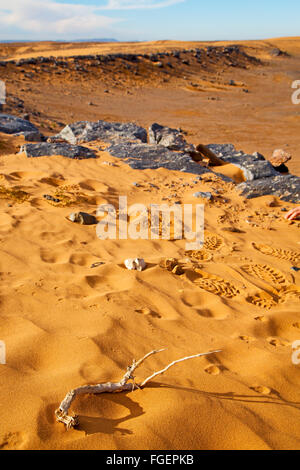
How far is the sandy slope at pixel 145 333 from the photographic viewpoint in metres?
1.53

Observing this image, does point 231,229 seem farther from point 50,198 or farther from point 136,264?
point 50,198

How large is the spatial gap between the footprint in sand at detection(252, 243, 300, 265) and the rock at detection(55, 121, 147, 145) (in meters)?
3.99

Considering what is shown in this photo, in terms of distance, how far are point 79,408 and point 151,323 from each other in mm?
911

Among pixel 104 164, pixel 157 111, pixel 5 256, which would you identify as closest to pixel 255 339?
pixel 5 256

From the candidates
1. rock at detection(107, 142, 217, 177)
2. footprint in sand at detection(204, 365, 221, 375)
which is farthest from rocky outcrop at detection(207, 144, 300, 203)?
footprint in sand at detection(204, 365, 221, 375)

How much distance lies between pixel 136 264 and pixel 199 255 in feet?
2.73

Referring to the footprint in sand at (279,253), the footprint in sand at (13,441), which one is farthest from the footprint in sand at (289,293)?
the footprint in sand at (13,441)

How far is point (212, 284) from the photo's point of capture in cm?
314

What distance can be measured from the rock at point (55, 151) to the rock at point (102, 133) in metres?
0.92

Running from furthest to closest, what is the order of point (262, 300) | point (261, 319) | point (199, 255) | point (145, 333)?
point (199, 255), point (262, 300), point (261, 319), point (145, 333)

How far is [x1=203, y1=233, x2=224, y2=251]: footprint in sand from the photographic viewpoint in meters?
3.93

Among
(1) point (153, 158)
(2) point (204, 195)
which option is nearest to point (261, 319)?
(2) point (204, 195)

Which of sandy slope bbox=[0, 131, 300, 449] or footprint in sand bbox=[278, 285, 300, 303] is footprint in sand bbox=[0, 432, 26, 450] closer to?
sandy slope bbox=[0, 131, 300, 449]

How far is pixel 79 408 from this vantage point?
1.59 meters
